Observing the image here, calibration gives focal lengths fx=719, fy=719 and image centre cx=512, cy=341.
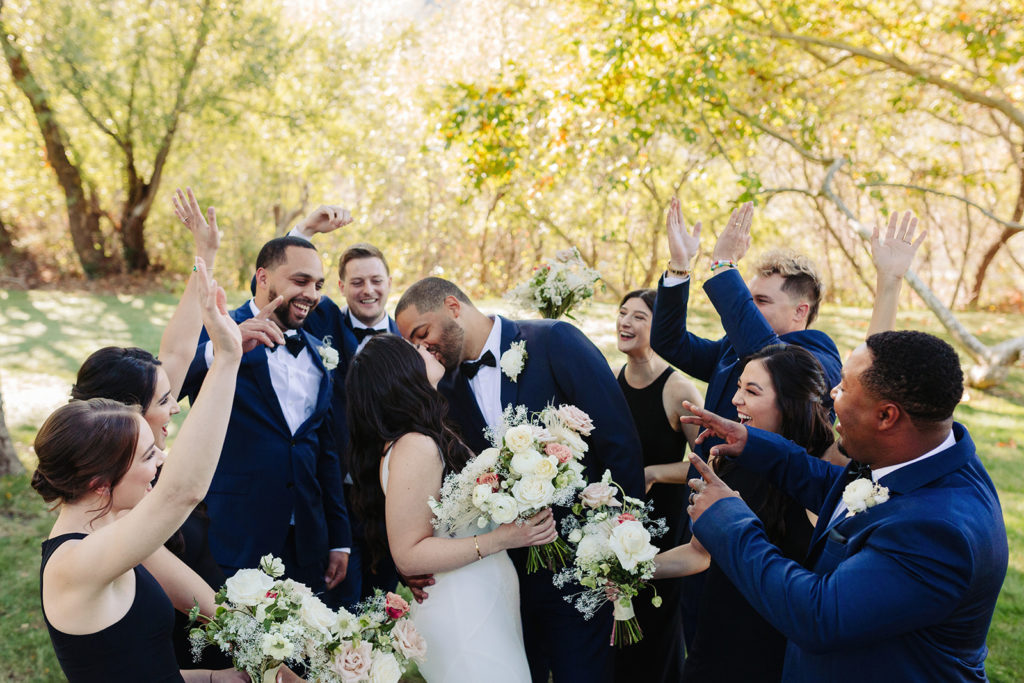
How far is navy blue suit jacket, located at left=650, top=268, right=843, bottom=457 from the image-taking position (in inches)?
139

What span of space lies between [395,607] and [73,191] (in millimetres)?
18515

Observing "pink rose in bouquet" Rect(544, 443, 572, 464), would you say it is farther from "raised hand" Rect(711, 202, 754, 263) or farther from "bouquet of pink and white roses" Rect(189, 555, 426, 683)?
"raised hand" Rect(711, 202, 754, 263)

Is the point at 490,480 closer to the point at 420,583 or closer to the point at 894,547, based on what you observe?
the point at 420,583

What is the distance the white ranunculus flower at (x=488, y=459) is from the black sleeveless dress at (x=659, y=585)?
153 cm

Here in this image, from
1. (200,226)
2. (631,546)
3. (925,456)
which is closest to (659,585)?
(631,546)

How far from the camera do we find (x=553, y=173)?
10898 millimetres

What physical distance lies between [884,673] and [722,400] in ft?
6.03

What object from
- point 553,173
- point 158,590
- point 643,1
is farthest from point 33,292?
point 158,590

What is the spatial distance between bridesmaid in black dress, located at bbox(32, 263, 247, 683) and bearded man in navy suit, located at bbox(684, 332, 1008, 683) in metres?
1.56

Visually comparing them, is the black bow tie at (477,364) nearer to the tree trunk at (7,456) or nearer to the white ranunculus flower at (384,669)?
the white ranunculus flower at (384,669)

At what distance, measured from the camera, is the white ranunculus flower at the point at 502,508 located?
2.66m

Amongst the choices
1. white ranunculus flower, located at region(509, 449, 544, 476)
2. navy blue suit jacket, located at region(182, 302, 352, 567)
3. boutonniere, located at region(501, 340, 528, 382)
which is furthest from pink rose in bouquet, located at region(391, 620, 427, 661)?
navy blue suit jacket, located at region(182, 302, 352, 567)

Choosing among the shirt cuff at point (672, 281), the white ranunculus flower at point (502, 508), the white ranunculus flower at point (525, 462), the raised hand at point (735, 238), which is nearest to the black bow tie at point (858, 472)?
the white ranunculus flower at point (525, 462)

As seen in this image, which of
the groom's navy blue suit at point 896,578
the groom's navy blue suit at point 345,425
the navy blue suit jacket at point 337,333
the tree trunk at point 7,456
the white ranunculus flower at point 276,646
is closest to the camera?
the groom's navy blue suit at point 896,578
